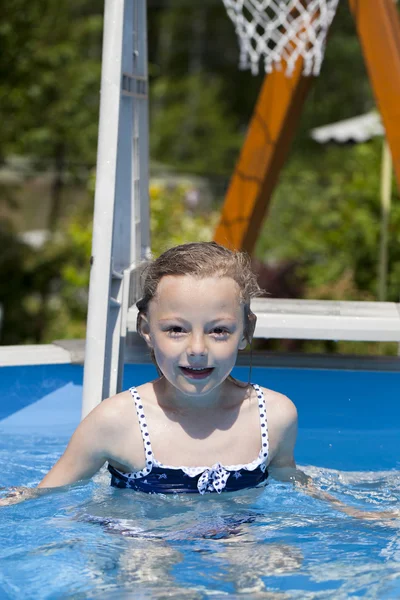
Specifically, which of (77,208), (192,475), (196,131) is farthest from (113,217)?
(196,131)

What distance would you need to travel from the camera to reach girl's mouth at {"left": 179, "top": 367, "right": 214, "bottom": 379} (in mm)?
2338

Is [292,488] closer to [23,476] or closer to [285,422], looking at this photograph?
[285,422]

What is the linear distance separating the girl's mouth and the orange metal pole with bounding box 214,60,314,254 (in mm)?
3126

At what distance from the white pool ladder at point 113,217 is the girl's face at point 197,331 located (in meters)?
0.61

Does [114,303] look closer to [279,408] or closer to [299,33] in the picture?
[279,408]

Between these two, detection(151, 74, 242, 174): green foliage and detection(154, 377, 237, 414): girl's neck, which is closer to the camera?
detection(154, 377, 237, 414): girl's neck

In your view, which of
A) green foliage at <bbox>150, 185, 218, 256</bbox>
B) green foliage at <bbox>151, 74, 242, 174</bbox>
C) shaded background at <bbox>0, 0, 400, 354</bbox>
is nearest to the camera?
green foliage at <bbox>150, 185, 218, 256</bbox>

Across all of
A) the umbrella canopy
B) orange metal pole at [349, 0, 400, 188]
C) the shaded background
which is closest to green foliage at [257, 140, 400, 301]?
the shaded background

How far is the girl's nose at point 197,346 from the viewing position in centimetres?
229

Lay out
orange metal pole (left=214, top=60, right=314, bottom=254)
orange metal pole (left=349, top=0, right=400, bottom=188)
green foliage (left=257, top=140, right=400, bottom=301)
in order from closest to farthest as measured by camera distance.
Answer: orange metal pole (left=349, top=0, right=400, bottom=188), orange metal pole (left=214, top=60, right=314, bottom=254), green foliage (left=257, top=140, right=400, bottom=301)

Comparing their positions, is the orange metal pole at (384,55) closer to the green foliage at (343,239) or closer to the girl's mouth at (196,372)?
the girl's mouth at (196,372)

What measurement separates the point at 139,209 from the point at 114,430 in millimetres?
1475

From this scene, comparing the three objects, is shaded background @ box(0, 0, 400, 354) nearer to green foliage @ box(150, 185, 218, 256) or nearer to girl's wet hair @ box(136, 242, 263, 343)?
green foliage @ box(150, 185, 218, 256)

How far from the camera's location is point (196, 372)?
2.34 meters
